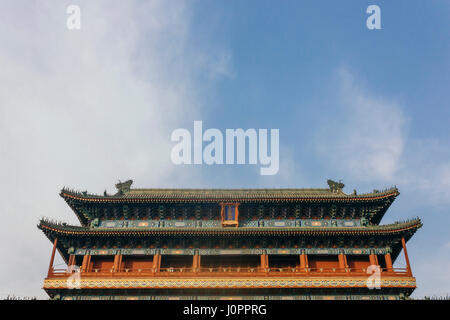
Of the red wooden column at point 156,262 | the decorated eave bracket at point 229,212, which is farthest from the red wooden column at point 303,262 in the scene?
the red wooden column at point 156,262

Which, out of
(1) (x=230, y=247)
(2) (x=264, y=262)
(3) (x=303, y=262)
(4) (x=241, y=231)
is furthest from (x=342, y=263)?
(1) (x=230, y=247)

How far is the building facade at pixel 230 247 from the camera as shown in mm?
27484

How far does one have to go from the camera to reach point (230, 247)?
3023 centimetres

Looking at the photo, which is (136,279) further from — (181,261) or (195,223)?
(195,223)

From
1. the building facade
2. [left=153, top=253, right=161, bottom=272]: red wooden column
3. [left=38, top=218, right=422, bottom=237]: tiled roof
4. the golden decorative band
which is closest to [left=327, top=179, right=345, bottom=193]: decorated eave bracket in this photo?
the building facade

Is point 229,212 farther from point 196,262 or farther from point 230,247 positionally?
point 196,262

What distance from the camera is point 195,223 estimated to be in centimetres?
3219

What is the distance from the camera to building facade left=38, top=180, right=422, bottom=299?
27.5 meters

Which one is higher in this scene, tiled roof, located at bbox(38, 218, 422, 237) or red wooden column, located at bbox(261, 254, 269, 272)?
tiled roof, located at bbox(38, 218, 422, 237)

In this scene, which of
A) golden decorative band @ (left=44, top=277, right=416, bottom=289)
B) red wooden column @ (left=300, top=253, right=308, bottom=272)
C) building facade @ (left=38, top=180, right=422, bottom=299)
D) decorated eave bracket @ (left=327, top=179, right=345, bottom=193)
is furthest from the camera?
decorated eave bracket @ (left=327, top=179, right=345, bottom=193)

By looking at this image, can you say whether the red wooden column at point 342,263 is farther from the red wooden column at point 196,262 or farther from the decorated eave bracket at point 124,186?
the decorated eave bracket at point 124,186

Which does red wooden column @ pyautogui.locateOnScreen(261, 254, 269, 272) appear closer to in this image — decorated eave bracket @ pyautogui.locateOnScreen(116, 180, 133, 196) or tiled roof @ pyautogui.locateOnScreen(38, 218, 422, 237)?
tiled roof @ pyautogui.locateOnScreen(38, 218, 422, 237)
